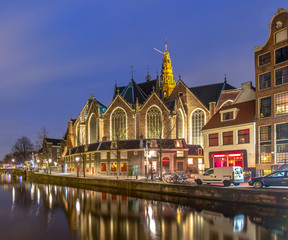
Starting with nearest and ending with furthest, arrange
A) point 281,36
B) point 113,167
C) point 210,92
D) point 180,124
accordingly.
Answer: point 281,36 < point 113,167 < point 180,124 < point 210,92

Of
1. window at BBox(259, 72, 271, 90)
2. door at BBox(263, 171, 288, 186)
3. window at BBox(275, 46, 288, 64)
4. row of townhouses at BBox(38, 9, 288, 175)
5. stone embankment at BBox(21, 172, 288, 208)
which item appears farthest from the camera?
window at BBox(259, 72, 271, 90)

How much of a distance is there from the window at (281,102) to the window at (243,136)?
518cm

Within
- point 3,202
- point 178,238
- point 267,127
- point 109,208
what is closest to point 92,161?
point 3,202

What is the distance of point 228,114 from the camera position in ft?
140

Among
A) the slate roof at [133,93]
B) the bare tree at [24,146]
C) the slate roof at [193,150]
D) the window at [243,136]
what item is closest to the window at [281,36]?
the window at [243,136]

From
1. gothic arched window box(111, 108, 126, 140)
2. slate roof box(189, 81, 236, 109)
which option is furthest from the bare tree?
slate roof box(189, 81, 236, 109)

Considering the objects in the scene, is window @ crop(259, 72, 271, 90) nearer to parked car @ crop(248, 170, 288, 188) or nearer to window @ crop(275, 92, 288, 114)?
window @ crop(275, 92, 288, 114)

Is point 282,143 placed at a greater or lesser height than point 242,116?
lesser

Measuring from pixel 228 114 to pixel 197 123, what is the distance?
2374cm

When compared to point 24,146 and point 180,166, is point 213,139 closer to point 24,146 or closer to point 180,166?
point 180,166

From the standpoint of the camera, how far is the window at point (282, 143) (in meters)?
34.4

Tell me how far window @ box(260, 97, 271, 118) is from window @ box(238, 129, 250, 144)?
3.07 metres

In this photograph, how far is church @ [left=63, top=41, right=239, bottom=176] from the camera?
57469mm

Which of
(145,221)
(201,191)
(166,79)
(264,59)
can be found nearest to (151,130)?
(264,59)
